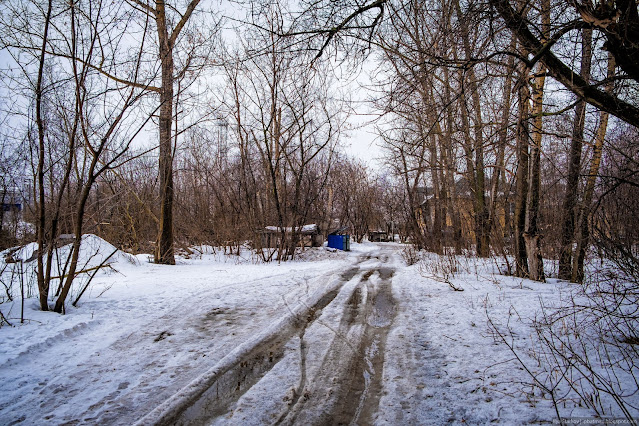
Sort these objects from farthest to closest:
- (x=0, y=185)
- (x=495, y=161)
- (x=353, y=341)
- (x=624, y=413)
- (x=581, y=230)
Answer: (x=495, y=161), (x=581, y=230), (x=0, y=185), (x=353, y=341), (x=624, y=413)

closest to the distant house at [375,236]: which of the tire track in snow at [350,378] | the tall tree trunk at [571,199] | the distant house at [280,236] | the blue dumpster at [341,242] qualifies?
the blue dumpster at [341,242]

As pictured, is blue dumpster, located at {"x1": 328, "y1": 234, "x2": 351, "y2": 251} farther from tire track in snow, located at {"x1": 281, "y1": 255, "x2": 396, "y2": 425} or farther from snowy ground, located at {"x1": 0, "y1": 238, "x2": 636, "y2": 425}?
tire track in snow, located at {"x1": 281, "y1": 255, "x2": 396, "y2": 425}

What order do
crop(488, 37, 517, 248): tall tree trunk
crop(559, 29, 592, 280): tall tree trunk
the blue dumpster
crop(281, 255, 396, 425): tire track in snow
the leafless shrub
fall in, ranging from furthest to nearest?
the blue dumpster, crop(559, 29, 592, 280): tall tree trunk, crop(488, 37, 517, 248): tall tree trunk, crop(281, 255, 396, 425): tire track in snow, the leafless shrub

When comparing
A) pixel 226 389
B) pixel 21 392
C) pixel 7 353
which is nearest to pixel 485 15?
pixel 226 389

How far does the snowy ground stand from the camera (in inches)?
93.0

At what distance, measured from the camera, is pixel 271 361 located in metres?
3.26

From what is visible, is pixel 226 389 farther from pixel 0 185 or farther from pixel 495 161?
pixel 495 161

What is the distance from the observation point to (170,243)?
1179 centimetres

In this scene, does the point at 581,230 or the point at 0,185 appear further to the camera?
the point at 581,230

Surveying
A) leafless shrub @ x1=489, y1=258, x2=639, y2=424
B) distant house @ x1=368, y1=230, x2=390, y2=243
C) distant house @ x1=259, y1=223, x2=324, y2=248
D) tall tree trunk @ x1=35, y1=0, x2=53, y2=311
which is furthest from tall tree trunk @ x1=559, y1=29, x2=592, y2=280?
distant house @ x1=368, y1=230, x2=390, y2=243

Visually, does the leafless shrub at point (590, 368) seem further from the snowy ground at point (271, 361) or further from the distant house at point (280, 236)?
the distant house at point (280, 236)

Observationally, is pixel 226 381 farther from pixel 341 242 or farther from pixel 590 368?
pixel 341 242

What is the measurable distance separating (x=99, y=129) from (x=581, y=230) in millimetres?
9951

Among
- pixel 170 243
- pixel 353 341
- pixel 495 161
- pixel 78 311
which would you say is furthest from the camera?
pixel 170 243
